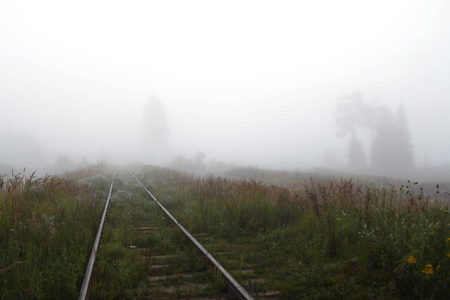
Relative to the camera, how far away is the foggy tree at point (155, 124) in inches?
1993

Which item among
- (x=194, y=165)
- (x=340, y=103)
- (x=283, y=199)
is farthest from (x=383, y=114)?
(x=283, y=199)

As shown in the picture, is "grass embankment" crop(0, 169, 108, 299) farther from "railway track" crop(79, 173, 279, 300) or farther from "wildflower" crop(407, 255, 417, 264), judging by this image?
"wildflower" crop(407, 255, 417, 264)

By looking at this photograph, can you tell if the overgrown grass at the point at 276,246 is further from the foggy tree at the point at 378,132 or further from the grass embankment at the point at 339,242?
the foggy tree at the point at 378,132

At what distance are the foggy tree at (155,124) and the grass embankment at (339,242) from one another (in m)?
45.7

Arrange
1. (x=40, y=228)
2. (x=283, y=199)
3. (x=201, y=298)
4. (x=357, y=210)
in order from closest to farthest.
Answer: (x=201, y=298) → (x=40, y=228) → (x=357, y=210) → (x=283, y=199)

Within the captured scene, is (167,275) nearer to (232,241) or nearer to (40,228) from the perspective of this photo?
(232,241)

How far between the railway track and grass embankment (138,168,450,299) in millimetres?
343

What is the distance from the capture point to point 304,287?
10.2 feet

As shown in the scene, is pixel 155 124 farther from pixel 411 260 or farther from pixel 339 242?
pixel 411 260

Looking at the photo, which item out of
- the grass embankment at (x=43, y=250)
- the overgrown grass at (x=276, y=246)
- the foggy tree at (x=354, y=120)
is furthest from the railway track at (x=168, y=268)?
the foggy tree at (x=354, y=120)

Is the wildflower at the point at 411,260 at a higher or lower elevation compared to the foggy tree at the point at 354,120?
lower

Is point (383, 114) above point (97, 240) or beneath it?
above

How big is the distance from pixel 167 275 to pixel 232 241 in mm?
1830

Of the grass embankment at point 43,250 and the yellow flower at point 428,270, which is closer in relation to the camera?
the yellow flower at point 428,270
